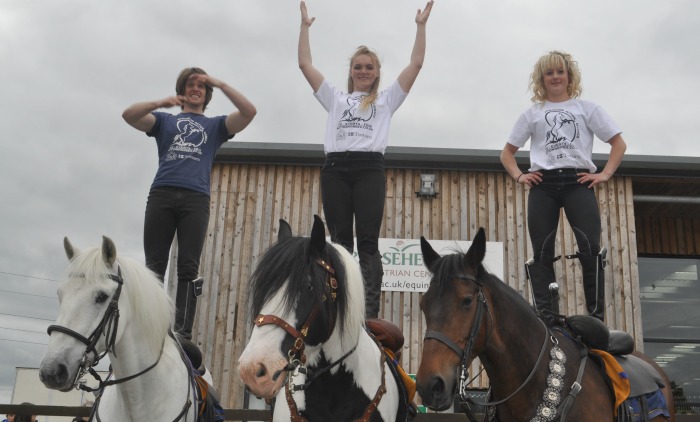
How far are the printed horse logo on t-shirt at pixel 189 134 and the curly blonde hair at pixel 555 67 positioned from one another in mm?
2720

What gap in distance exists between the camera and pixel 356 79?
5.11 m

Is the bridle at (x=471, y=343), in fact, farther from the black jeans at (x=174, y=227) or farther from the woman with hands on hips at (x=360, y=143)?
the black jeans at (x=174, y=227)

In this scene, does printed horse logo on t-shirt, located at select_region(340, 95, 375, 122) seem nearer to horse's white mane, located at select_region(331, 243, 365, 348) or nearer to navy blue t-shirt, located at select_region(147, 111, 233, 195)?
navy blue t-shirt, located at select_region(147, 111, 233, 195)

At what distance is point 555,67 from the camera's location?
5.02 m

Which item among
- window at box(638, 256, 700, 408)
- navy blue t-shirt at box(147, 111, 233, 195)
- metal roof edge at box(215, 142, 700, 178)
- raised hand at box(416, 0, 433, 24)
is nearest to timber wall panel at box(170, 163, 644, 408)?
metal roof edge at box(215, 142, 700, 178)

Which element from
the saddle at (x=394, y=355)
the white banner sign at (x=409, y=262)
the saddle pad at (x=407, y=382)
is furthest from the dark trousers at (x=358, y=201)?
the white banner sign at (x=409, y=262)

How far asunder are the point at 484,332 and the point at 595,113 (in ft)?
7.82

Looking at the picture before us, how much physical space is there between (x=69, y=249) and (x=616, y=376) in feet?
11.1

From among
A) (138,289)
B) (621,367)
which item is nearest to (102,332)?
(138,289)

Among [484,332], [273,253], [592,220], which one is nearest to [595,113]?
[592,220]

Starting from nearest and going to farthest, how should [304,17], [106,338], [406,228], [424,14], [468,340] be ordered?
[468,340], [106,338], [424,14], [304,17], [406,228]

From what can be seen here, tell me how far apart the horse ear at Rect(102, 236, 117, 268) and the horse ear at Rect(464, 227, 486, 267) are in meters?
2.10

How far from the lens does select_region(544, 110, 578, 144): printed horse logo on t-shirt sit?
491 centimetres

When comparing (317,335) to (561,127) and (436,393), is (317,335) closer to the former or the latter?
(436,393)
